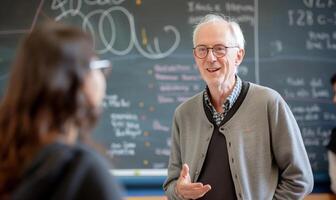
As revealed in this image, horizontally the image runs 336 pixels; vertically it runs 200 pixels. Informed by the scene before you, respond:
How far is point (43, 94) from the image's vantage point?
3.05 feet

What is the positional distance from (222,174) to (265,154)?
0.19 meters

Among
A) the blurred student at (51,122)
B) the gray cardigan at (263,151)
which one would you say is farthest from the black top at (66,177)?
the gray cardigan at (263,151)

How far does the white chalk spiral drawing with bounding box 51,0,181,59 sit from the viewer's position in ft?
10.1

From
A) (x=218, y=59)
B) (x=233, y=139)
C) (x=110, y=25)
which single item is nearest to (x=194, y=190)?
(x=233, y=139)

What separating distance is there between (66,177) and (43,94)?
18 centimetres

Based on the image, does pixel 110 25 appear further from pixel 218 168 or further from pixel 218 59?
pixel 218 168

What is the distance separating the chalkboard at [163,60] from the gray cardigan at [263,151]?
1.14m

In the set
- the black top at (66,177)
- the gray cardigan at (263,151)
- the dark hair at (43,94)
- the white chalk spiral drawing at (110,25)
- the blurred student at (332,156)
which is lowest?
the blurred student at (332,156)

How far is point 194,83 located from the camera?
3.07m

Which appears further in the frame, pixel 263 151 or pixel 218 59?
pixel 218 59

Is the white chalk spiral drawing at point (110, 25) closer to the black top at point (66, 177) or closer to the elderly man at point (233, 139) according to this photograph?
the elderly man at point (233, 139)

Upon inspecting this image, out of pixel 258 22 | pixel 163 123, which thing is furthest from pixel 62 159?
pixel 258 22

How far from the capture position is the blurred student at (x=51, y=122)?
2.91 feet

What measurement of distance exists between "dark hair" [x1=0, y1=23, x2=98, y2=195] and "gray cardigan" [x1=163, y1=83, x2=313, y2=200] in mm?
1001
